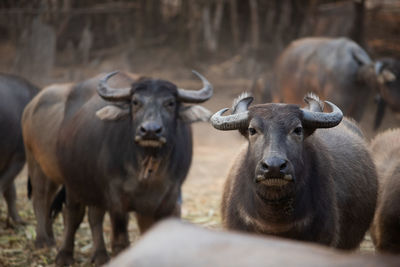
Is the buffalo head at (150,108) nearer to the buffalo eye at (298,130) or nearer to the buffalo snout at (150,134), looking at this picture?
the buffalo snout at (150,134)

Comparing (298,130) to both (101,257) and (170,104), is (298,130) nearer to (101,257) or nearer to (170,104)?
(170,104)

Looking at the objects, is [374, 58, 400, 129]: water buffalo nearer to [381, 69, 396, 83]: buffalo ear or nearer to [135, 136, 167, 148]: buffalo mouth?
[381, 69, 396, 83]: buffalo ear

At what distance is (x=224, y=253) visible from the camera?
1.96 metres

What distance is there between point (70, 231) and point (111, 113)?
1.59 m

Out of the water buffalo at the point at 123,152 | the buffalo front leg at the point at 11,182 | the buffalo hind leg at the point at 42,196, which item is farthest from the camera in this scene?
the buffalo front leg at the point at 11,182

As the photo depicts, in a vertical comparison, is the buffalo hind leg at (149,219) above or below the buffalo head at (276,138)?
below

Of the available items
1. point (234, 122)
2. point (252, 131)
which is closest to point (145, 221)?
point (234, 122)

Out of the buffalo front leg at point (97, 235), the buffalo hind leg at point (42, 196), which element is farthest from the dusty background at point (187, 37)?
the buffalo front leg at point (97, 235)

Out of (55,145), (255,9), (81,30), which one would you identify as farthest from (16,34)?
(55,145)

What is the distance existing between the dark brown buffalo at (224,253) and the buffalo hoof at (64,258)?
13.6 ft

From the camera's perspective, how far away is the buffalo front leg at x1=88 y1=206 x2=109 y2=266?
19.3ft

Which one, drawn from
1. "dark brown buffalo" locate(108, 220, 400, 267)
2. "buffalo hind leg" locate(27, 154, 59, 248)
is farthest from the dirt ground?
"dark brown buffalo" locate(108, 220, 400, 267)

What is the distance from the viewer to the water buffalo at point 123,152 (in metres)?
5.34

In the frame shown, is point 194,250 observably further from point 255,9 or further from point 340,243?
point 255,9
